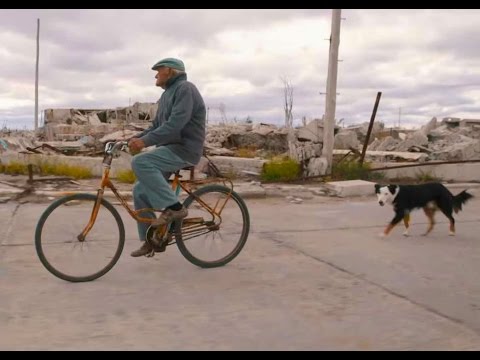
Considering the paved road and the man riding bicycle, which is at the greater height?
the man riding bicycle

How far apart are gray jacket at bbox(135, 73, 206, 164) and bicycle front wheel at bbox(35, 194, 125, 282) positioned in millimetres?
760

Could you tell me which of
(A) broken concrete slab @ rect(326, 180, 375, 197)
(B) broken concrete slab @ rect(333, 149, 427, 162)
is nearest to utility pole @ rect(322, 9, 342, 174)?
(A) broken concrete slab @ rect(326, 180, 375, 197)

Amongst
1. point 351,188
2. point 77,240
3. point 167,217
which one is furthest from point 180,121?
point 351,188

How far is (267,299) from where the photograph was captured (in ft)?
14.3

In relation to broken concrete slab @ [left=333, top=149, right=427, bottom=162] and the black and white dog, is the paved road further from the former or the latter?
broken concrete slab @ [left=333, top=149, right=427, bottom=162]

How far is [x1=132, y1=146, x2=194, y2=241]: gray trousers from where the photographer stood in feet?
15.8

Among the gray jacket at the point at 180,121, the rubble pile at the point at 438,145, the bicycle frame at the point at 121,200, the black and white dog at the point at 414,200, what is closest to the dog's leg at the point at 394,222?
the black and white dog at the point at 414,200

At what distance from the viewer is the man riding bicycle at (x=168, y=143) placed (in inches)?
190

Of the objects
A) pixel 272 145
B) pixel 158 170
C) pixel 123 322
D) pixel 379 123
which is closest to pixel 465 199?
pixel 158 170

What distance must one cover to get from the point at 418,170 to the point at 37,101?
29642 millimetres

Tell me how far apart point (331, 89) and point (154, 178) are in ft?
26.5

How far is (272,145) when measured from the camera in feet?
60.2

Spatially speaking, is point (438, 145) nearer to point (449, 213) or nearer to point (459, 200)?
point (459, 200)
